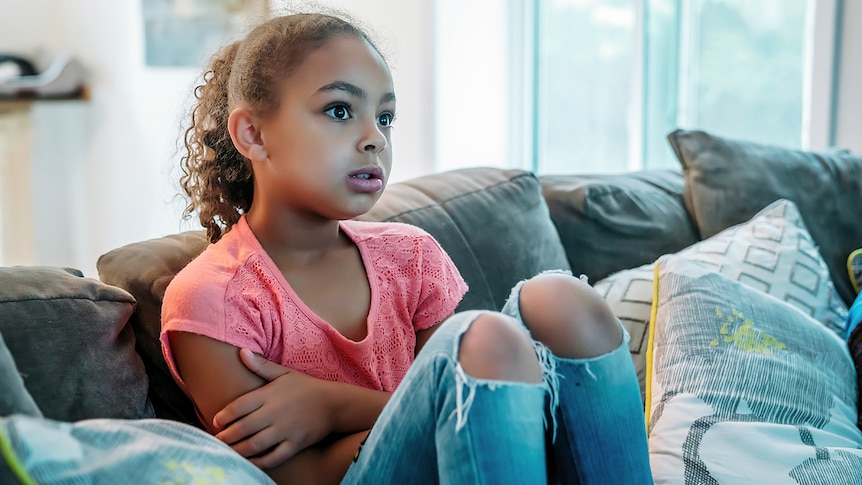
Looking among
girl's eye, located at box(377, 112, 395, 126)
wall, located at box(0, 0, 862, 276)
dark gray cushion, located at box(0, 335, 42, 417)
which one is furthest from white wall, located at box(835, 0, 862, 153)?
dark gray cushion, located at box(0, 335, 42, 417)

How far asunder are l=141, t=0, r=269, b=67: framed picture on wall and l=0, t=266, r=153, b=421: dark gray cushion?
2.93m

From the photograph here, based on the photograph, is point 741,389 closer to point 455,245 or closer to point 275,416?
point 455,245

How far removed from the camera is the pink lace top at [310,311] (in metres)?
1.05

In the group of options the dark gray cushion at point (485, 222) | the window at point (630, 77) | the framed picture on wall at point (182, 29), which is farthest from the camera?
the framed picture on wall at point (182, 29)

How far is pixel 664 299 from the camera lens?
1.40 m

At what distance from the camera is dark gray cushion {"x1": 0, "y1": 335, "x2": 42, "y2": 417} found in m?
0.75

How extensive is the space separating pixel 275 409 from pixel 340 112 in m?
0.38

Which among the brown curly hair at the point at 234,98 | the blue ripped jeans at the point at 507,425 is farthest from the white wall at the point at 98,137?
the blue ripped jeans at the point at 507,425

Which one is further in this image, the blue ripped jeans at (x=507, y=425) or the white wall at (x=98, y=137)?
the white wall at (x=98, y=137)

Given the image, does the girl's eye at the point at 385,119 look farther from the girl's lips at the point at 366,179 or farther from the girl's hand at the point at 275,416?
the girl's hand at the point at 275,416

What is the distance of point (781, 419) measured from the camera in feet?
4.01

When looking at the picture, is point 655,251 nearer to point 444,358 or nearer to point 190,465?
point 444,358

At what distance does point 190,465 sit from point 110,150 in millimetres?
3759

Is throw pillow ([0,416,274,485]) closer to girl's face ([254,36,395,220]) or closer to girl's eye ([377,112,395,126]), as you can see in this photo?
girl's face ([254,36,395,220])
